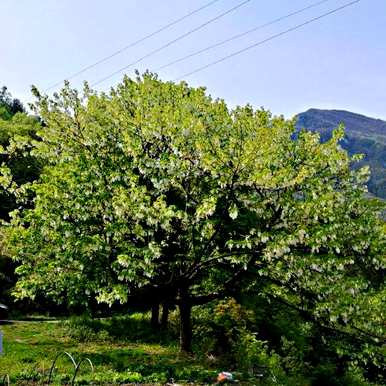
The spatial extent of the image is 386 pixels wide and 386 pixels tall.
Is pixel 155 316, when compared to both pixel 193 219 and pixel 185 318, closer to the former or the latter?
pixel 185 318

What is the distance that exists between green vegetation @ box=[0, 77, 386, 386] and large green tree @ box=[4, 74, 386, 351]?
0.17ft

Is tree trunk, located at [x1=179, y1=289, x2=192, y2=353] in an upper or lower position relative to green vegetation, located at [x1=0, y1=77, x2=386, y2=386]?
lower

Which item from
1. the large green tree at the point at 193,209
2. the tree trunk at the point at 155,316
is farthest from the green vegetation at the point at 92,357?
the large green tree at the point at 193,209

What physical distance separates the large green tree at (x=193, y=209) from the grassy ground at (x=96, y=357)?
2362 millimetres

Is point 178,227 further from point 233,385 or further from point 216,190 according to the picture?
point 233,385

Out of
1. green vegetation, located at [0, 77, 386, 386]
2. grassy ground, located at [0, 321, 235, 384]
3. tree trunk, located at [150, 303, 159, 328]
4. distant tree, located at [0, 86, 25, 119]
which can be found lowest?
grassy ground, located at [0, 321, 235, 384]

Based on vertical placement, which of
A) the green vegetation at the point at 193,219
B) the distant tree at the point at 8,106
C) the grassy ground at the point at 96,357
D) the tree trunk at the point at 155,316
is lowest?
the grassy ground at the point at 96,357

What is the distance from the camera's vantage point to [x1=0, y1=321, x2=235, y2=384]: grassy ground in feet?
45.8

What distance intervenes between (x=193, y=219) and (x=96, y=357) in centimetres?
697

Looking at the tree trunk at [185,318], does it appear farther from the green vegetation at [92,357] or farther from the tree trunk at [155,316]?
the tree trunk at [155,316]

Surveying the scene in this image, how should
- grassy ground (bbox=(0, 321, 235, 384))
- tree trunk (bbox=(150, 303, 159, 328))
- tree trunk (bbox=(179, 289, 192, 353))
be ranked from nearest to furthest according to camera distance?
grassy ground (bbox=(0, 321, 235, 384)) → tree trunk (bbox=(179, 289, 192, 353)) → tree trunk (bbox=(150, 303, 159, 328))

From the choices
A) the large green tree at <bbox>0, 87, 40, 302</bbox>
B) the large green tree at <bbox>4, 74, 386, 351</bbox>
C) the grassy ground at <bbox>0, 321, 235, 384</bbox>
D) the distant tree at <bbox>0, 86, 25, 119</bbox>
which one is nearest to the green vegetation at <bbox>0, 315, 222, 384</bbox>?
the grassy ground at <bbox>0, 321, 235, 384</bbox>

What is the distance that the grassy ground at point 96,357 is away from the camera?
550 inches

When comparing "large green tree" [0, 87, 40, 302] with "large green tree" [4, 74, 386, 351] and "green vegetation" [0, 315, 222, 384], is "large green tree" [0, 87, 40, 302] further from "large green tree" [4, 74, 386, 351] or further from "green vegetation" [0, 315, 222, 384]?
"green vegetation" [0, 315, 222, 384]
